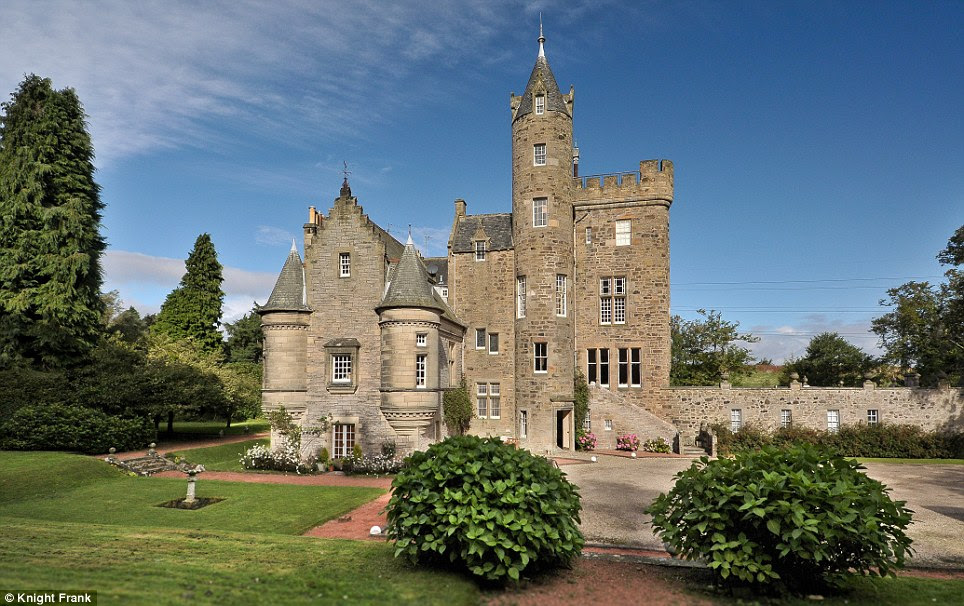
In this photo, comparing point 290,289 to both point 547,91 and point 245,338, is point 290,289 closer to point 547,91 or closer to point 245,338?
point 547,91

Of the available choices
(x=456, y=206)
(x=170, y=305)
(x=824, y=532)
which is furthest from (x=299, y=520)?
(x=170, y=305)

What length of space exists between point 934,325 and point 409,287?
106ft

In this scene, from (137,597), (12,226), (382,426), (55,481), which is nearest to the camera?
(137,597)

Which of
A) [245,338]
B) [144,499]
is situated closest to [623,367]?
[144,499]

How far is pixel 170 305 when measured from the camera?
175ft

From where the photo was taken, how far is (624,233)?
34.3 m

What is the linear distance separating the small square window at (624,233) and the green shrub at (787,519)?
25.7 m

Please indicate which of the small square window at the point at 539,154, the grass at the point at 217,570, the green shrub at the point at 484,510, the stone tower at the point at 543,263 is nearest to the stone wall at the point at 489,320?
the stone tower at the point at 543,263

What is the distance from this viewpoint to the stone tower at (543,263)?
30516mm

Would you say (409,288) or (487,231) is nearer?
(409,288)

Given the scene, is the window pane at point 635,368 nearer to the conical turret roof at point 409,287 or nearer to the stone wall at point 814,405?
the stone wall at point 814,405

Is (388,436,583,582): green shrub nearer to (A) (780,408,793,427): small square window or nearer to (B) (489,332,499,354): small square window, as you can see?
(B) (489,332,499,354): small square window

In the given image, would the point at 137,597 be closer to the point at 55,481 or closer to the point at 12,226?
the point at 55,481

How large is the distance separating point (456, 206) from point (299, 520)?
2344 centimetres
